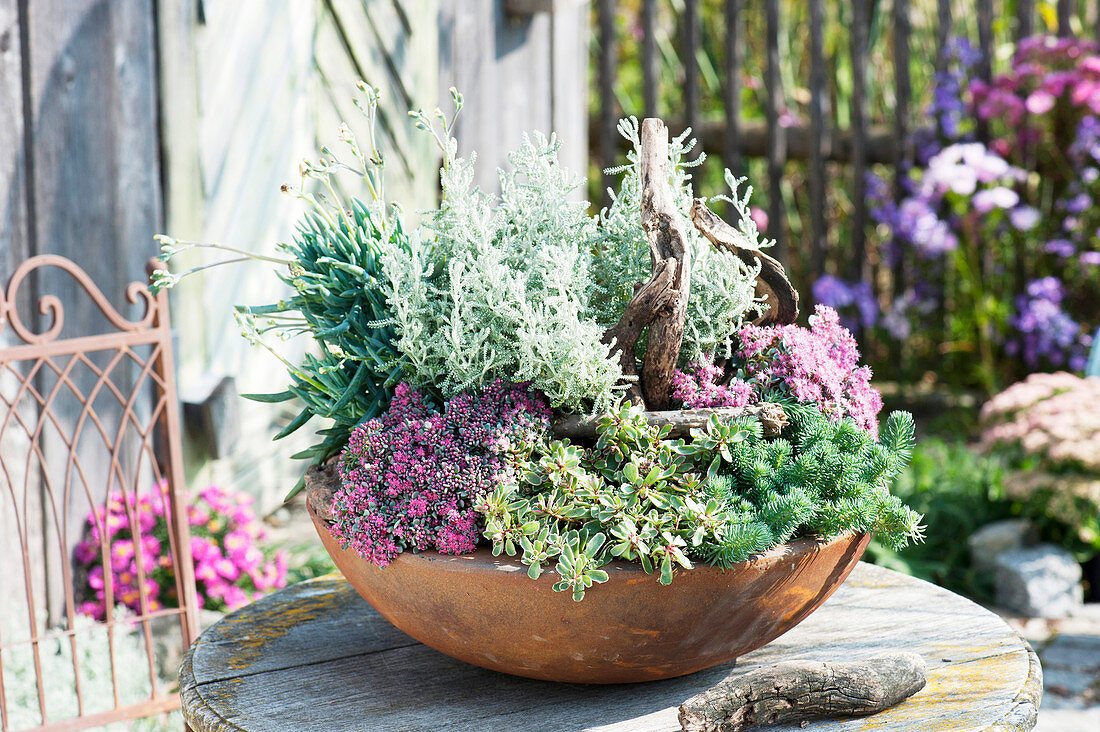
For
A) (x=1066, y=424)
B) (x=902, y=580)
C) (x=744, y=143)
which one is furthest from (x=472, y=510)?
(x=744, y=143)

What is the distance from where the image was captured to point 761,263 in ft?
4.34

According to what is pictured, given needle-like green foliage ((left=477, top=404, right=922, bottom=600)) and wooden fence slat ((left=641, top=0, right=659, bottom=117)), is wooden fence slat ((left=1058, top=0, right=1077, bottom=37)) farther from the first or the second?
needle-like green foliage ((left=477, top=404, right=922, bottom=600))

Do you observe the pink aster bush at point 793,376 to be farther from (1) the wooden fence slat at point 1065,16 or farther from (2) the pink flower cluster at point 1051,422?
(1) the wooden fence slat at point 1065,16

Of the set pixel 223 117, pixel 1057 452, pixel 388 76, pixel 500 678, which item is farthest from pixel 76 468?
pixel 1057 452

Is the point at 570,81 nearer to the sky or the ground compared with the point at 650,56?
nearer to the ground

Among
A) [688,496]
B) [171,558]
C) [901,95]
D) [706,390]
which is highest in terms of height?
[901,95]

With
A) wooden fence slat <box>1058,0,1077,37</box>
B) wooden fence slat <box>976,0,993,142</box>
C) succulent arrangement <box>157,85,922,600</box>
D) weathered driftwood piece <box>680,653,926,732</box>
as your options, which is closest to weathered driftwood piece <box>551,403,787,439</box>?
succulent arrangement <box>157,85,922,600</box>

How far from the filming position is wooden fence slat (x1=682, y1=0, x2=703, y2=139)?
15.3 feet

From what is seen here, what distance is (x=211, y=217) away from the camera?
2.97m

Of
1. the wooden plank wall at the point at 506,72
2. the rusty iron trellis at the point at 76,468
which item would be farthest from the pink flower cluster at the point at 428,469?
the wooden plank wall at the point at 506,72

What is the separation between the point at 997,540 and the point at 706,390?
7.60ft

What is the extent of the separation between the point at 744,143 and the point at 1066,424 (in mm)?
2281

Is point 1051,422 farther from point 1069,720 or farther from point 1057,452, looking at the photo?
point 1069,720

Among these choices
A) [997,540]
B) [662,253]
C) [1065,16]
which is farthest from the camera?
[1065,16]
